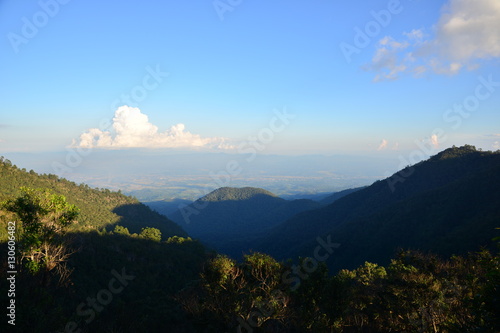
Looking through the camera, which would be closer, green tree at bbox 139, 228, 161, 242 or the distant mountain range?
green tree at bbox 139, 228, 161, 242

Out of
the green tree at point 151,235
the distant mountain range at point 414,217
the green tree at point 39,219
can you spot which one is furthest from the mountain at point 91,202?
the distant mountain range at point 414,217

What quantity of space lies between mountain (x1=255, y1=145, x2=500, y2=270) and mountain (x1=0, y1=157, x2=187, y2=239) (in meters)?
77.8

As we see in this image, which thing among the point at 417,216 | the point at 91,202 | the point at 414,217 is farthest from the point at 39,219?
the point at 417,216

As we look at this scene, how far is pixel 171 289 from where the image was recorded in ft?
158

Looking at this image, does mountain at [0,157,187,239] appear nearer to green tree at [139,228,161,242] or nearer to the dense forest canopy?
green tree at [139,228,161,242]

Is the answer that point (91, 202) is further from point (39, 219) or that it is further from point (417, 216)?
point (417, 216)

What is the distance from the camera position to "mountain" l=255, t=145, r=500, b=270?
85.4 m

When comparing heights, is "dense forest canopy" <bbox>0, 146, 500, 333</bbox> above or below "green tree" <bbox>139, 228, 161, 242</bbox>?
above

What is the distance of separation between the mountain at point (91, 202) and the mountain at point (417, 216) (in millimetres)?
77833

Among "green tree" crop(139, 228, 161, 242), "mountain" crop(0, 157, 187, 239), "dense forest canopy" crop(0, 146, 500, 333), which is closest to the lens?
"dense forest canopy" crop(0, 146, 500, 333)

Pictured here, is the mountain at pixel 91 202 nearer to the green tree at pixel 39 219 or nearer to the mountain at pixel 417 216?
the green tree at pixel 39 219

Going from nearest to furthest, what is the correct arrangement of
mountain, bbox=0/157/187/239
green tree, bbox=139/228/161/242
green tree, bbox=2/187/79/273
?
green tree, bbox=2/187/79/273, green tree, bbox=139/228/161/242, mountain, bbox=0/157/187/239

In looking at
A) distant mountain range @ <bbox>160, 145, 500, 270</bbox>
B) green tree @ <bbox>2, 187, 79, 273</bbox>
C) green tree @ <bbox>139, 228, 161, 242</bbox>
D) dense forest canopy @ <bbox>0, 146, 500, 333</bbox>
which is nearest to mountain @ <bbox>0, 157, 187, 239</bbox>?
green tree @ <bbox>139, 228, 161, 242</bbox>

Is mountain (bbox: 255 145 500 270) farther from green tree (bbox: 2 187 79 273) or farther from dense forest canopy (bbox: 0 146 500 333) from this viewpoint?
green tree (bbox: 2 187 79 273)
